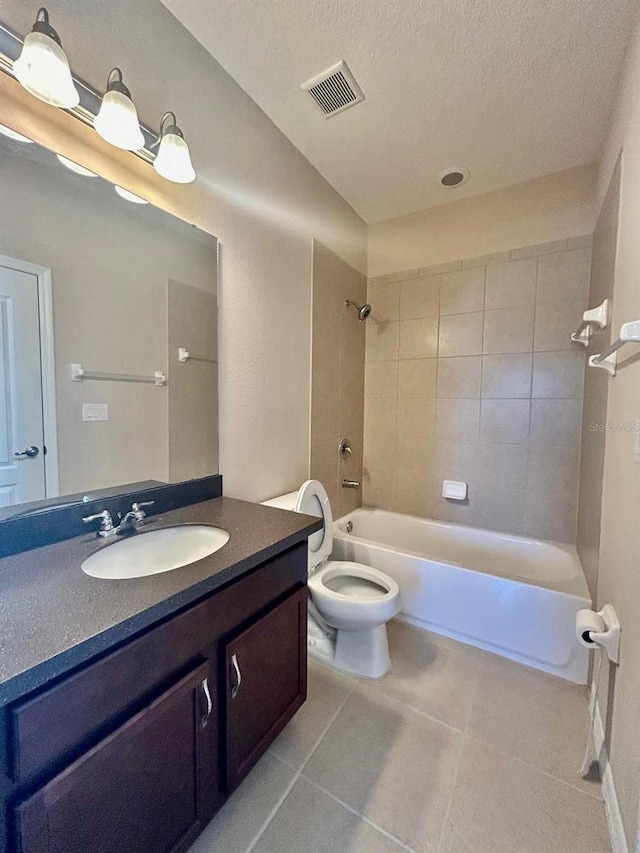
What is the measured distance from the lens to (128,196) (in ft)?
3.92

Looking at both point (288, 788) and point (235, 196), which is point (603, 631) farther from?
point (235, 196)

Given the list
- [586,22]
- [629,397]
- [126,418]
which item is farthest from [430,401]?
[126,418]

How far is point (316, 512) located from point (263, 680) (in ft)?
2.92

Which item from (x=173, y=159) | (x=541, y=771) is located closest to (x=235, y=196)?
(x=173, y=159)

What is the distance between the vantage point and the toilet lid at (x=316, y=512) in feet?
5.82

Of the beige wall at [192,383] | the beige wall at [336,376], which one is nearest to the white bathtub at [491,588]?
Result: the beige wall at [336,376]

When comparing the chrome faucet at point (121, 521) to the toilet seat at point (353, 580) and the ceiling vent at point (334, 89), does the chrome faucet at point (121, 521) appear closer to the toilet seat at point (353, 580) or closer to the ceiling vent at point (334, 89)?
the toilet seat at point (353, 580)

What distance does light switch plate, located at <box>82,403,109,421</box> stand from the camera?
1.12 metres

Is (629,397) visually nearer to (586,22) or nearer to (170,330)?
(586,22)

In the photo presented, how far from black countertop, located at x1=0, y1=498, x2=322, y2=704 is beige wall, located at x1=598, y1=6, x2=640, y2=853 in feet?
3.18

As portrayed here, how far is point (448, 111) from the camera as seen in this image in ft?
5.45

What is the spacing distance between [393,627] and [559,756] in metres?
0.85

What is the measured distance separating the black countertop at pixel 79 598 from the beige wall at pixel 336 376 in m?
1.17

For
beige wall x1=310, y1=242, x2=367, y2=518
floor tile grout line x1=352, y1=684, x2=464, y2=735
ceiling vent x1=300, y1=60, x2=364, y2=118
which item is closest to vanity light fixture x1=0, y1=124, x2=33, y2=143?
ceiling vent x1=300, y1=60, x2=364, y2=118
